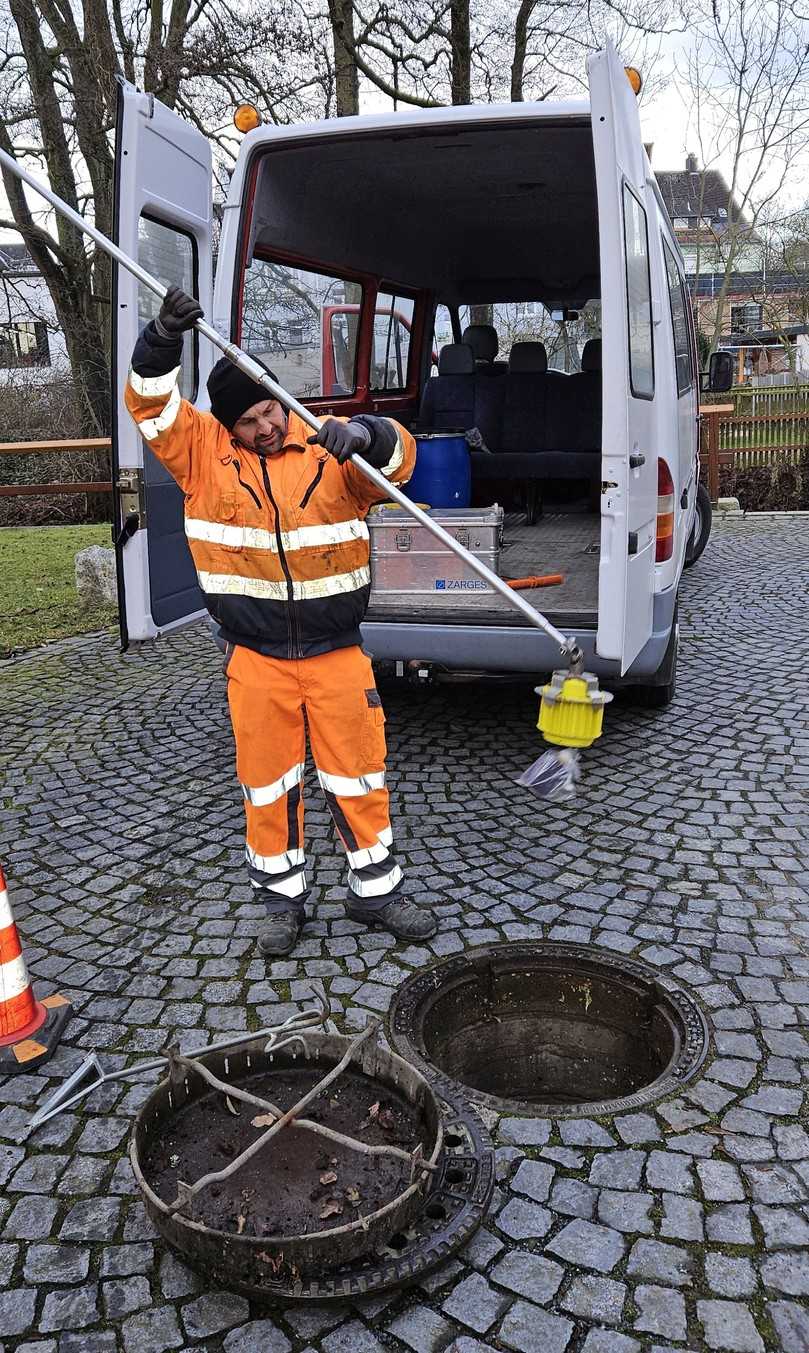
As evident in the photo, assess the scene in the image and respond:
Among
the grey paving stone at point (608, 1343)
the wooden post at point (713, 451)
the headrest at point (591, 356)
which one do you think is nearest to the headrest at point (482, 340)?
the headrest at point (591, 356)

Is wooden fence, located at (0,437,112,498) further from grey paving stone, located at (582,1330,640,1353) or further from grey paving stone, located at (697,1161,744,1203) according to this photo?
grey paving stone, located at (582,1330,640,1353)

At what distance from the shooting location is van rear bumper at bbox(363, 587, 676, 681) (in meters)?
4.33

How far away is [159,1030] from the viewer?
293cm

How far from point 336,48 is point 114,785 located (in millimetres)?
10869

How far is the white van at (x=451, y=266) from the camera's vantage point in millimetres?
3846

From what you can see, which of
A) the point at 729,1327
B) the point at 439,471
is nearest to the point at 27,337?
the point at 439,471

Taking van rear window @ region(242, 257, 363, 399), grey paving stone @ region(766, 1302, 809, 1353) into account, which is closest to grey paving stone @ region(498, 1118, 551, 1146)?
grey paving stone @ region(766, 1302, 809, 1353)

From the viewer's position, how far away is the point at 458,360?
812 centimetres

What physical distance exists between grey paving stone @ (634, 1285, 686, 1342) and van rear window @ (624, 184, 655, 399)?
2877 mm

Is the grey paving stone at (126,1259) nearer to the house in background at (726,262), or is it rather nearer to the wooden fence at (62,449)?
the wooden fence at (62,449)

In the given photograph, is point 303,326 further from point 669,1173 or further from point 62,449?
point 669,1173

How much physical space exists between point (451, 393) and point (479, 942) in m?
5.80

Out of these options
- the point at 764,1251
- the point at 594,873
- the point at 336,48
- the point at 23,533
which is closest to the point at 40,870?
the point at 594,873

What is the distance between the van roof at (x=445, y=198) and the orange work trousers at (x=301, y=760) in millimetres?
2583
